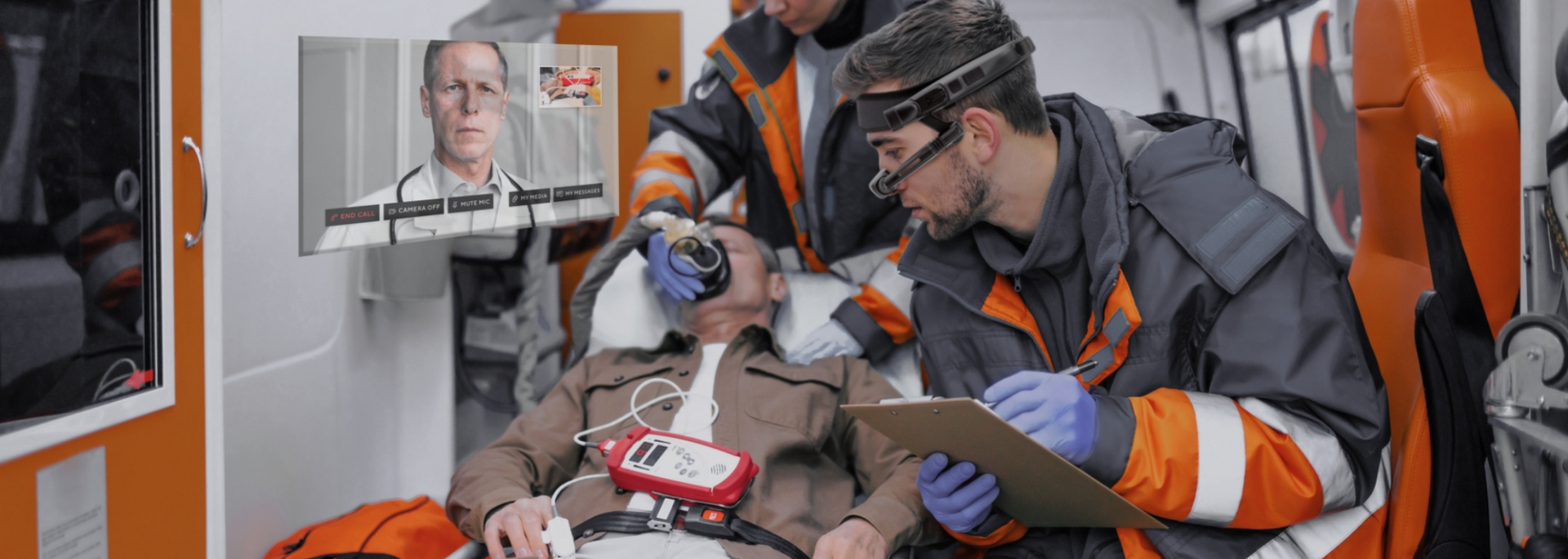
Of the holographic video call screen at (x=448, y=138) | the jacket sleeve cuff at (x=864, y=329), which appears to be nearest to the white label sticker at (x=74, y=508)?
the holographic video call screen at (x=448, y=138)

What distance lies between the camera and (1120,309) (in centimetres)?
167

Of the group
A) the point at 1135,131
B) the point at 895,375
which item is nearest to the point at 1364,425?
the point at 1135,131

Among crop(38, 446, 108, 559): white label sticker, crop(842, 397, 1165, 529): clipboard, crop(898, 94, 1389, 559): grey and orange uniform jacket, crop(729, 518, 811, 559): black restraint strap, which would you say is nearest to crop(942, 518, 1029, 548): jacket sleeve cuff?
crop(898, 94, 1389, 559): grey and orange uniform jacket

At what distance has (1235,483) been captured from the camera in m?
1.49

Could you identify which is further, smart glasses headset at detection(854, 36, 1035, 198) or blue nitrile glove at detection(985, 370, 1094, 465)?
smart glasses headset at detection(854, 36, 1035, 198)

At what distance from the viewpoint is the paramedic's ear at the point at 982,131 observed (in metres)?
1.79

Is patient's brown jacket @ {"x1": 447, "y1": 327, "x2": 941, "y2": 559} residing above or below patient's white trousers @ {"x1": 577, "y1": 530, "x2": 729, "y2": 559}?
above

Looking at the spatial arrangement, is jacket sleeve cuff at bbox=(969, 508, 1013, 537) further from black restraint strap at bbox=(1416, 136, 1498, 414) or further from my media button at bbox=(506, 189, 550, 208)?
my media button at bbox=(506, 189, 550, 208)

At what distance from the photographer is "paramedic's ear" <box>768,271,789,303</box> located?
2.76m

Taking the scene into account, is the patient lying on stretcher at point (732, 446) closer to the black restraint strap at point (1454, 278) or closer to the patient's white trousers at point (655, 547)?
the patient's white trousers at point (655, 547)

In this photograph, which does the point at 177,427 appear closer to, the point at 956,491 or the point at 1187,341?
the point at 956,491

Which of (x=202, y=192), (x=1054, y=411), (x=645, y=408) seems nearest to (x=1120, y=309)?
(x=1054, y=411)

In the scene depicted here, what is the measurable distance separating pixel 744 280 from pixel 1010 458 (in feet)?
4.15

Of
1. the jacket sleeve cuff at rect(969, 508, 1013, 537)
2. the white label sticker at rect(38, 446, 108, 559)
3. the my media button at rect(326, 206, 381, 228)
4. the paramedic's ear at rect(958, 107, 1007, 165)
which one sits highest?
the paramedic's ear at rect(958, 107, 1007, 165)
